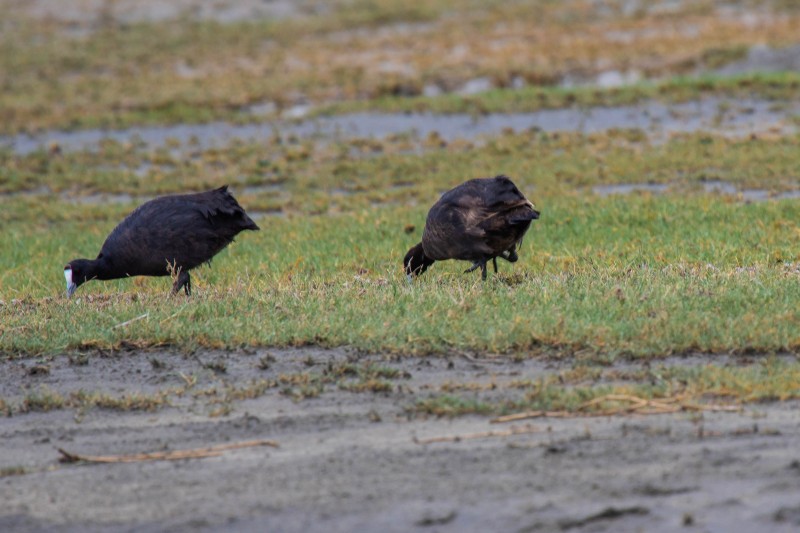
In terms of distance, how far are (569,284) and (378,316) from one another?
62.6 inches

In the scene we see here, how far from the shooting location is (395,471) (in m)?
5.56

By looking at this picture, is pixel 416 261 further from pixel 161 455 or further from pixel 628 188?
pixel 628 188

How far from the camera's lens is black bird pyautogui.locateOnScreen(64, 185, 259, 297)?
10211 millimetres

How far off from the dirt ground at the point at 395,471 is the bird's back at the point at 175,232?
3557mm

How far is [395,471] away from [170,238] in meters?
5.12

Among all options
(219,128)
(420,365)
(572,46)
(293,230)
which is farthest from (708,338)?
(572,46)

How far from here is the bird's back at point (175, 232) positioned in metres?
10.2

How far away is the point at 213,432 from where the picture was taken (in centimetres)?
622

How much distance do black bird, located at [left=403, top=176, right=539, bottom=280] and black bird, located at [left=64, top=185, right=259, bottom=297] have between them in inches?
65.4

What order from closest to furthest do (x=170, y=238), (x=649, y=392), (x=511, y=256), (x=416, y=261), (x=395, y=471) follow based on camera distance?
(x=395, y=471), (x=649, y=392), (x=170, y=238), (x=511, y=256), (x=416, y=261)

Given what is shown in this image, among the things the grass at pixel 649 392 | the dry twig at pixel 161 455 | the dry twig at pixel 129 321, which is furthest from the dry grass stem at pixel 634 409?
the dry twig at pixel 129 321

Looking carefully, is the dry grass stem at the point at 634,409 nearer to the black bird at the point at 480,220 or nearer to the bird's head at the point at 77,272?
the black bird at the point at 480,220

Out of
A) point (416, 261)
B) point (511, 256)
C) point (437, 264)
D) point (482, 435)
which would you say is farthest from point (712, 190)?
point (482, 435)

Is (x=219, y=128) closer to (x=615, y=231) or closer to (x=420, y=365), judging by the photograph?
(x=615, y=231)
